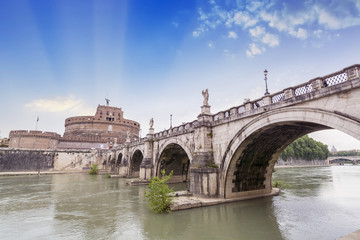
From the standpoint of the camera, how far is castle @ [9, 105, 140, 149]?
53062 millimetres

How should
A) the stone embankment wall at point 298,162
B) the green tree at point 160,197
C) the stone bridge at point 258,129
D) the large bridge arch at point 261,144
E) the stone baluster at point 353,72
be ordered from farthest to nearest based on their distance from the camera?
the stone embankment wall at point 298,162
the green tree at point 160,197
the large bridge arch at point 261,144
the stone bridge at point 258,129
the stone baluster at point 353,72

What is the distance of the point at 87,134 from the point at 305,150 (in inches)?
3044

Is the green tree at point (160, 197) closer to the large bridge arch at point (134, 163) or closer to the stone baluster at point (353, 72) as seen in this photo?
the stone baluster at point (353, 72)

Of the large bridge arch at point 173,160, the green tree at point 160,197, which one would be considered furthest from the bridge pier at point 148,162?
the green tree at point 160,197

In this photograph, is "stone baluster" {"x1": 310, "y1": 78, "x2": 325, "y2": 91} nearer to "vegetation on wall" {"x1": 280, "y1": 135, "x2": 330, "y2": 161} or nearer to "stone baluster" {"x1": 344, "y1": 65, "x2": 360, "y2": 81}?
"stone baluster" {"x1": 344, "y1": 65, "x2": 360, "y2": 81}

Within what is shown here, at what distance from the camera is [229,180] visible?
43.3 ft

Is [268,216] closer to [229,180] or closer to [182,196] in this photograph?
[229,180]

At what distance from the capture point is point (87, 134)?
6531 cm

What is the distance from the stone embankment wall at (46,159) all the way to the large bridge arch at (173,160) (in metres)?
30.5

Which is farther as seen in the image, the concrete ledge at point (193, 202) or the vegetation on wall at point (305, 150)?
the vegetation on wall at point (305, 150)

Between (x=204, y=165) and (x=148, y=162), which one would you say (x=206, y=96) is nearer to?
(x=204, y=165)

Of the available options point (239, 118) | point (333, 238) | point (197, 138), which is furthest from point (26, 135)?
point (333, 238)

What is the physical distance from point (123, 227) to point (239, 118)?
839 centimetres

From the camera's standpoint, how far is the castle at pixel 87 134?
5306 cm
